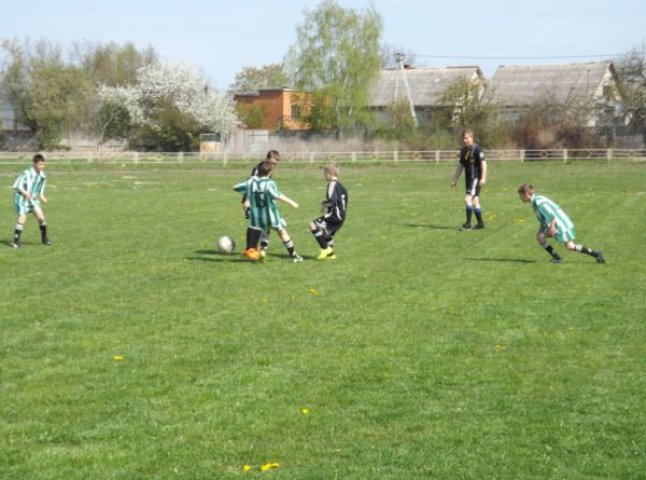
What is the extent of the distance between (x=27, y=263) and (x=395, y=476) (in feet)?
39.1

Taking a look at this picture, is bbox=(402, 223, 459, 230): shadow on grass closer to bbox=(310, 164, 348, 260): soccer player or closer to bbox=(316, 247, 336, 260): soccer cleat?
bbox=(310, 164, 348, 260): soccer player

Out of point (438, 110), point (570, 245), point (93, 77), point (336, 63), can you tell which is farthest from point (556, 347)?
point (93, 77)

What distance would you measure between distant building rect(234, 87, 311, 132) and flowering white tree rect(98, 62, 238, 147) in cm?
214

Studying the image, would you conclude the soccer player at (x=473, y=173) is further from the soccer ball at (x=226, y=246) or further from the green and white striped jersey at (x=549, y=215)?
the soccer ball at (x=226, y=246)

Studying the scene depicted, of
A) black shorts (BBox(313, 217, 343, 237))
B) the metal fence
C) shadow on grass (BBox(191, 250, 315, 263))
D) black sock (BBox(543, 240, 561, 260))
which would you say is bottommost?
the metal fence

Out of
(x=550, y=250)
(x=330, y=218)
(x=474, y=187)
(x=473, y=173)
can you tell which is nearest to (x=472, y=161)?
(x=473, y=173)

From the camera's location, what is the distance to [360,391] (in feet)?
28.8

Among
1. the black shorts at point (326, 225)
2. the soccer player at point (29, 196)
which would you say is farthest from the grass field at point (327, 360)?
the black shorts at point (326, 225)

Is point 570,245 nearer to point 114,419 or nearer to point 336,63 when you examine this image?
point 114,419

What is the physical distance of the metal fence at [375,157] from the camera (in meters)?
57.5

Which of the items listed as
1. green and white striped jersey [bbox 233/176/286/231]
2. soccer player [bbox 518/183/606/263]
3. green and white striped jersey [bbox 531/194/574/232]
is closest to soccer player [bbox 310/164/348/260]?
green and white striped jersey [bbox 233/176/286/231]

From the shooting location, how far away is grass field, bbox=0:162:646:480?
717 cm

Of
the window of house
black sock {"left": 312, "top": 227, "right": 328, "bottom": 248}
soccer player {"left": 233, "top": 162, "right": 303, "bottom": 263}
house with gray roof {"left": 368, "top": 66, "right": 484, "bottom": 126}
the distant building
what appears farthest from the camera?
the distant building

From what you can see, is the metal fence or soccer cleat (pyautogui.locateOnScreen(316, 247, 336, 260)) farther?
the metal fence
